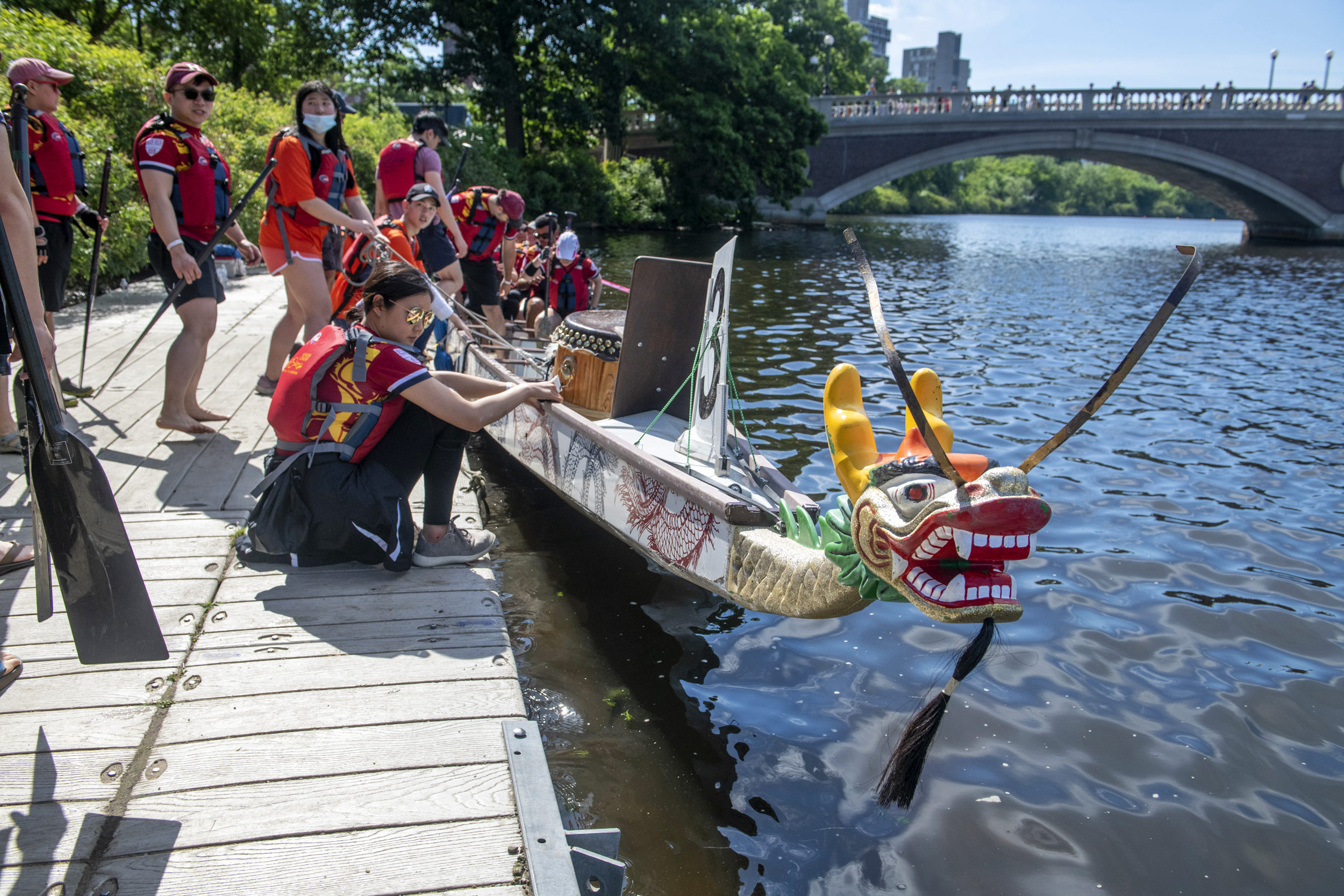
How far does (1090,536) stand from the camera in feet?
19.4

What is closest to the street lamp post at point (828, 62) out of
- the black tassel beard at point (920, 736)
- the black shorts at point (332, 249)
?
the black shorts at point (332, 249)

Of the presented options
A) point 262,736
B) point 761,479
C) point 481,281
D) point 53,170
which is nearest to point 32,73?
point 53,170

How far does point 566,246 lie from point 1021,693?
5.71 m

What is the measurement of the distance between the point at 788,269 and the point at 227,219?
55.2 ft

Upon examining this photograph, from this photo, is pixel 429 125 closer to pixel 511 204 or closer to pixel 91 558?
pixel 511 204

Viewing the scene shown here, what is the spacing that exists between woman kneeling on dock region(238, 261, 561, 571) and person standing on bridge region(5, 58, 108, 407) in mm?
2290

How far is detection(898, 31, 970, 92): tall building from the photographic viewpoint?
163 m

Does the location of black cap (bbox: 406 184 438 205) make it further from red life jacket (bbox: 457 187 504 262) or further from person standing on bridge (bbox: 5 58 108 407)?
person standing on bridge (bbox: 5 58 108 407)

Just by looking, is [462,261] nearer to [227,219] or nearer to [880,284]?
[227,219]

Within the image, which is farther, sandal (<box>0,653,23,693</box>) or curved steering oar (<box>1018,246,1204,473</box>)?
sandal (<box>0,653,23,693</box>)

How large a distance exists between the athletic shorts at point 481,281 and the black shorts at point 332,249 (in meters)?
1.92

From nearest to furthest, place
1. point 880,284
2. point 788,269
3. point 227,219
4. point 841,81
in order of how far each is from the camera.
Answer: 1. point 227,219
2. point 880,284
3. point 788,269
4. point 841,81

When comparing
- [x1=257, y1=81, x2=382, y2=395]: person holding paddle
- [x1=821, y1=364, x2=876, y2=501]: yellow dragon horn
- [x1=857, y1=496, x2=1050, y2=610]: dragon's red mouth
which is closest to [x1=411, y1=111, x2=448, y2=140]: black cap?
[x1=257, y1=81, x2=382, y2=395]: person holding paddle

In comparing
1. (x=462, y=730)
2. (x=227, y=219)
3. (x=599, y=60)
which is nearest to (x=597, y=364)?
(x=227, y=219)
